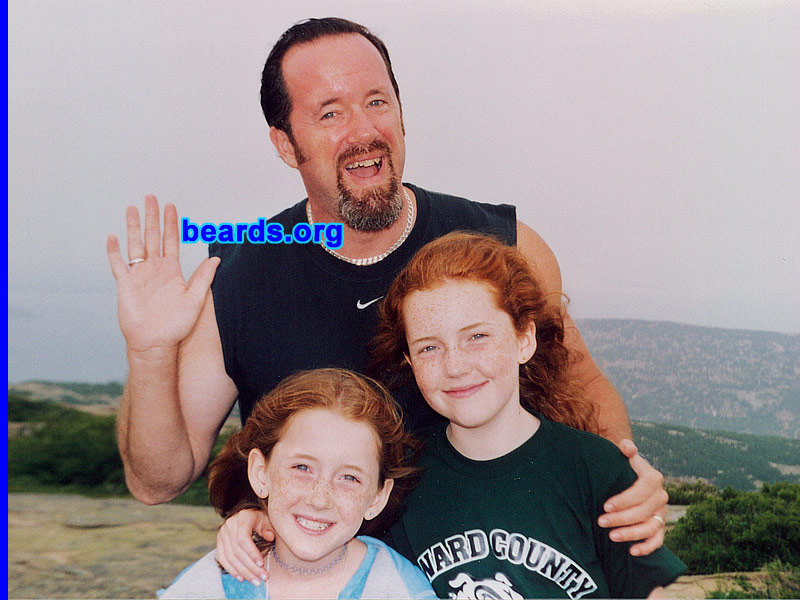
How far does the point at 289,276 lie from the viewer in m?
2.30

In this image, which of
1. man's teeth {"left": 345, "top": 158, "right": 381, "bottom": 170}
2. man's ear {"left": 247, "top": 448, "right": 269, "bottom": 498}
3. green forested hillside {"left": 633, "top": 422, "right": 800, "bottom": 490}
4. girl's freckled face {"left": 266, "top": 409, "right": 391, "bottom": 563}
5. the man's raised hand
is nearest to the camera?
girl's freckled face {"left": 266, "top": 409, "right": 391, "bottom": 563}

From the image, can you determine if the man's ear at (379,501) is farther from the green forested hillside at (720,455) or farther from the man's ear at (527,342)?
the green forested hillside at (720,455)

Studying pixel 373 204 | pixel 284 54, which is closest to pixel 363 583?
pixel 373 204

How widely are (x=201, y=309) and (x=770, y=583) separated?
204 centimetres

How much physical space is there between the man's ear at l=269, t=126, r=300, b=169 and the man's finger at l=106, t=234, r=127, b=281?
0.56 m

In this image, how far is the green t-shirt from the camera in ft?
6.46

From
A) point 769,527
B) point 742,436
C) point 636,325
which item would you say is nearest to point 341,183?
point 636,325

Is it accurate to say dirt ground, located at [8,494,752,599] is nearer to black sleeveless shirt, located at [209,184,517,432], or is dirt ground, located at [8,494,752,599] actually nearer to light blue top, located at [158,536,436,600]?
A: light blue top, located at [158,536,436,600]

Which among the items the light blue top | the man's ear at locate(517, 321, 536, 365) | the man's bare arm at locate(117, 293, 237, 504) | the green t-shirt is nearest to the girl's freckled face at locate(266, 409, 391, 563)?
the light blue top

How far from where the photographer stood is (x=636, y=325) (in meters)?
2.43

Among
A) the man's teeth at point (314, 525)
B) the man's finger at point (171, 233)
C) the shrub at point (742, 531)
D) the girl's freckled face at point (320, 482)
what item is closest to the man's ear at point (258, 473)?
the girl's freckled face at point (320, 482)

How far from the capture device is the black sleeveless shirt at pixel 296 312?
2264 millimetres

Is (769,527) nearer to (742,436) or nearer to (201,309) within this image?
(742,436)

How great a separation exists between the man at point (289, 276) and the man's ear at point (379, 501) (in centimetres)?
31
